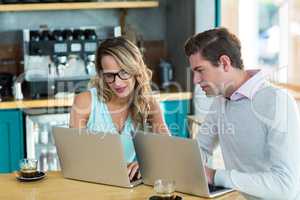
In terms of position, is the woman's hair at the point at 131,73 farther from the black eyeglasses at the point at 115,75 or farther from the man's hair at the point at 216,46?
the man's hair at the point at 216,46

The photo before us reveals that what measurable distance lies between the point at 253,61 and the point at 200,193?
9.73 ft

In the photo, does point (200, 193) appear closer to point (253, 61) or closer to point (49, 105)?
point (49, 105)

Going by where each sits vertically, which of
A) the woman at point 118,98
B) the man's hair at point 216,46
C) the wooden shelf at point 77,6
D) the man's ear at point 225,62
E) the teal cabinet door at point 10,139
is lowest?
the teal cabinet door at point 10,139

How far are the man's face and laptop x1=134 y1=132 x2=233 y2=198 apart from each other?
0.30 metres

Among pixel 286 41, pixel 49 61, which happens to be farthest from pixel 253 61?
pixel 49 61

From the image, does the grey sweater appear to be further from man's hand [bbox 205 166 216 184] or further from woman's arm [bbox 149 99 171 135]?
woman's arm [bbox 149 99 171 135]

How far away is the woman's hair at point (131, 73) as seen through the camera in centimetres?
256

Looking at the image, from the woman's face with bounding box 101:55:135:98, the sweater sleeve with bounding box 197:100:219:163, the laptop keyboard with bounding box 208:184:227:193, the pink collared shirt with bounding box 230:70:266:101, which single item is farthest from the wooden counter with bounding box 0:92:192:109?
the laptop keyboard with bounding box 208:184:227:193

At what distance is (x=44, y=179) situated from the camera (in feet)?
7.21

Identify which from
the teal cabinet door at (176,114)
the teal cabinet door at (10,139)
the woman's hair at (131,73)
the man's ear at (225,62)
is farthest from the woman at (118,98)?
the teal cabinet door at (176,114)

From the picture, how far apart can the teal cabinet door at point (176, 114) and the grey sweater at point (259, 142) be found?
187 cm

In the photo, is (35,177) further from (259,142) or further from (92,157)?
Result: (259,142)

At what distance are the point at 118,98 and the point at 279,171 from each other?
1.08 meters

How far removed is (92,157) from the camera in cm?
209
